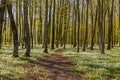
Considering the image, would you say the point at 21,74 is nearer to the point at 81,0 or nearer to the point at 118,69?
the point at 118,69

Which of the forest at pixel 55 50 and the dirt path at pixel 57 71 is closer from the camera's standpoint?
the dirt path at pixel 57 71

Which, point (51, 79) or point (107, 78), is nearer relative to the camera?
point (51, 79)

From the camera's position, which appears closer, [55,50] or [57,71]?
[57,71]

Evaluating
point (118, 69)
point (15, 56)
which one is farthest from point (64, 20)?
point (118, 69)

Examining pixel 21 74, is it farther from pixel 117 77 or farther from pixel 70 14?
pixel 70 14

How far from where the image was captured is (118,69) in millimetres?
19922

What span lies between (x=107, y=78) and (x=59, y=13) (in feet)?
146

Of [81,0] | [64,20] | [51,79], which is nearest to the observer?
[51,79]

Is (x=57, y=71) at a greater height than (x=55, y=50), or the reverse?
(x=57, y=71)

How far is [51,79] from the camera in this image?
15.2 meters

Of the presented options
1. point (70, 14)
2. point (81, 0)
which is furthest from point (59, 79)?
point (70, 14)

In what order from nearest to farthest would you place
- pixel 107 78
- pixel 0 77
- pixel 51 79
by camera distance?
pixel 0 77 → pixel 51 79 → pixel 107 78

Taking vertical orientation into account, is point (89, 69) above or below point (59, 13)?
below

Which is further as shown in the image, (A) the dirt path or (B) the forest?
(B) the forest
